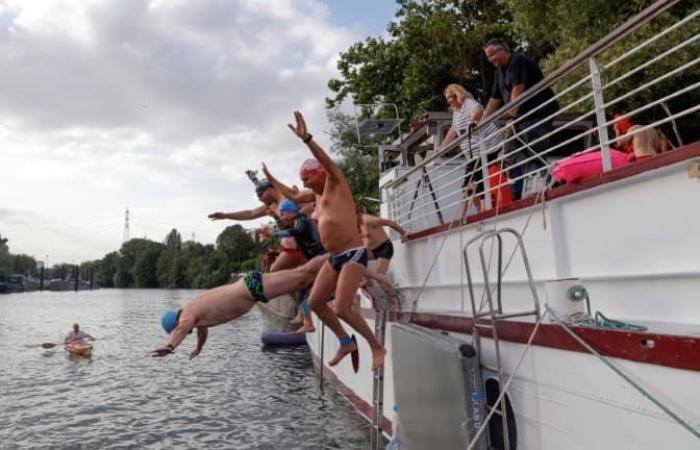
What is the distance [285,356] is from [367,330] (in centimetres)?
1725

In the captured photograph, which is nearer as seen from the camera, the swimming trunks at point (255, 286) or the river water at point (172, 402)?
the swimming trunks at point (255, 286)

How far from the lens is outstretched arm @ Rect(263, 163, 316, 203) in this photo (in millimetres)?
6547

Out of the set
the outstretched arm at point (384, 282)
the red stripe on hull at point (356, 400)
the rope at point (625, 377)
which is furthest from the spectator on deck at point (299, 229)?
the rope at point (625, 377)

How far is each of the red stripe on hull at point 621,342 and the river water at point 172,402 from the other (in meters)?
5.95

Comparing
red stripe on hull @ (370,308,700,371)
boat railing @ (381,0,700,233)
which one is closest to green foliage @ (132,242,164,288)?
boat railing @ (381,0,700,233)

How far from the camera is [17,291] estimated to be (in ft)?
382

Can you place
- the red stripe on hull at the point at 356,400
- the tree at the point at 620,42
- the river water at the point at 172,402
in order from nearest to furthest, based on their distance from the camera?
the red stripe on hull at the point at 356,400
the tree at the point at 620,42
the river water at the point at 172,402

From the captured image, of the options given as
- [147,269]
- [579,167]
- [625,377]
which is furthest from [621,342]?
[147,269]

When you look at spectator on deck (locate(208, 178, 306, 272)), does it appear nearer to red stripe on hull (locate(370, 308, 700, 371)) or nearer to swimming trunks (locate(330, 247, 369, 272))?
swimming trunks (locate(330, 247, 369, 272))

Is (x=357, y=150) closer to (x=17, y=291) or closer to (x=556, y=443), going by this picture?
(x=556, y=443)

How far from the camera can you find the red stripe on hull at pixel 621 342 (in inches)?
116

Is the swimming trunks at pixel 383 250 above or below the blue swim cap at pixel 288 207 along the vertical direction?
below

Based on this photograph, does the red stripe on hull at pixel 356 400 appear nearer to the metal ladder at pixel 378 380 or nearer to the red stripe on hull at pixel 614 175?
the metal ladder at pixel 378 380

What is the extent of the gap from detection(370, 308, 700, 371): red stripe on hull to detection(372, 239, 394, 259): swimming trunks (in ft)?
9.63
